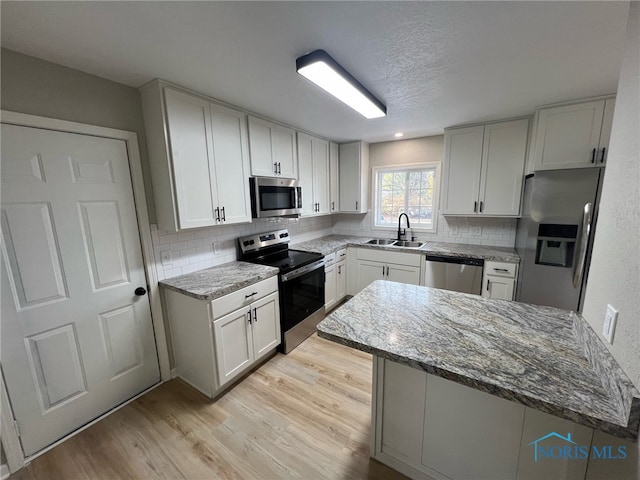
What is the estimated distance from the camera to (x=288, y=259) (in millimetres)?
2844

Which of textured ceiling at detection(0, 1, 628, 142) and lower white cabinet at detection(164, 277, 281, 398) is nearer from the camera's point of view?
textured ceiling at detection(0, 1, 628, 142)

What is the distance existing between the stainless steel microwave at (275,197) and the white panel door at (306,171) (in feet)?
0.72

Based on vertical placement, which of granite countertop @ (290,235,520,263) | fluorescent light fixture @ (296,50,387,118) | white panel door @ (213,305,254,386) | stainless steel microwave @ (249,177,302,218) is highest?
fluorescent light fixture @ (296,50,387,118)

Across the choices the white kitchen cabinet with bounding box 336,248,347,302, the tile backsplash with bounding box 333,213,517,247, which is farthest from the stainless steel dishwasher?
the white kitchen cabinet with bounding box 336,248,347,302

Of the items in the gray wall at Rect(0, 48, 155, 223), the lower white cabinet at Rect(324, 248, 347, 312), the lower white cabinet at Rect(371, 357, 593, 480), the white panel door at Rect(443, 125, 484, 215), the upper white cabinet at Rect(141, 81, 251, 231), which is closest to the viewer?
the lower white cabinet at Rect(371, 357, 593, 480)

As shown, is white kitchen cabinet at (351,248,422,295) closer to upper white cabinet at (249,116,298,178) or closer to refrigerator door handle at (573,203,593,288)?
refrigerator door handle at (573,203,593,288)

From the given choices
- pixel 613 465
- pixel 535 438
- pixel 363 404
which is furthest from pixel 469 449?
pixel 363 404

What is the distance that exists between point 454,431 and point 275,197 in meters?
2.37

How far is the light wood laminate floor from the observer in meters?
1.50

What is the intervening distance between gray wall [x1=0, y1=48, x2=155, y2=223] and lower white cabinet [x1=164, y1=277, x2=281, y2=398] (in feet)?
3.03

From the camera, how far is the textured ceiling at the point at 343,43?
44.6 inches

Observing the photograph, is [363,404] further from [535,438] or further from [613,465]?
[613,465]

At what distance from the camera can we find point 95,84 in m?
1.70

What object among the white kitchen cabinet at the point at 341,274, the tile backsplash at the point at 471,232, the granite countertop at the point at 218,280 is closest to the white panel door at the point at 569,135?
the tile backsplash at the point at 471,232
